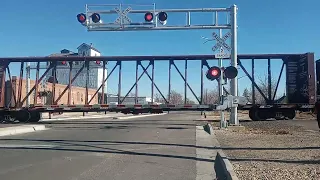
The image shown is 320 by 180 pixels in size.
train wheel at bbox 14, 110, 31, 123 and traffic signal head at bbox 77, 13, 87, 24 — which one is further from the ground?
traffic signal head at bbox 77, 13, 87, 24

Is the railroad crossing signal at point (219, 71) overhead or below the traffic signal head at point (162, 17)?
below

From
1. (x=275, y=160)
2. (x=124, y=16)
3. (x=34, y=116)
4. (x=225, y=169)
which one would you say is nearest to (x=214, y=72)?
(x=124, y=16)

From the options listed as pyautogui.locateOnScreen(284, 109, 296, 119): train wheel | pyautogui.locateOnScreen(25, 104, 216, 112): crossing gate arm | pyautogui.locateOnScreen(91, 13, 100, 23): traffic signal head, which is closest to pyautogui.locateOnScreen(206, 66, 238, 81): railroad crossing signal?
pyautogui.locateOnScreen(91, 13, 100, 23): traffic signal head

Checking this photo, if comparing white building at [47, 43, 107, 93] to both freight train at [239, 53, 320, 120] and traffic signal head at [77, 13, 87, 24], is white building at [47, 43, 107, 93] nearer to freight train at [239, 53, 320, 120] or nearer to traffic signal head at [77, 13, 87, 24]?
traffic signal head at [77, 13, 87, 24]

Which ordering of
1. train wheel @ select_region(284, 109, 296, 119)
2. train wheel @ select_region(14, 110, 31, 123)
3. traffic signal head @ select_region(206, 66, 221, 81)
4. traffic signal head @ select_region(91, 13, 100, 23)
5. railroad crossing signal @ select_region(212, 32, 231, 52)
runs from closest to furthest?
traffic signal head @ select_region(206, 66, 221, 81), traffic signal head @ select_region(91, 13, 100, 23), railroad crossing signal @ select_region(212, 32, 231, 52), train wheel @ select_region(284, 109, 296, 119), train wheel @ select_region(14, 110, 31, 123)

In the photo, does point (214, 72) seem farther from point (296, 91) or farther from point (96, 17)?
point (296, 91)

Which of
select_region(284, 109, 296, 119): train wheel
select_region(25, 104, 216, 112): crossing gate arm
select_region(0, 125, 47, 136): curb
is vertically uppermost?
select_region(25, 104, 216, 112): crossing gate arm

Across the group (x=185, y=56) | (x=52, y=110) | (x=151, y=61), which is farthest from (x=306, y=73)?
(x=52, y=110)

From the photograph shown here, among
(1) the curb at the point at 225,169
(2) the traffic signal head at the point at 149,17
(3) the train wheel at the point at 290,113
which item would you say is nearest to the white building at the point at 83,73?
(2) the traffic signal head at the point at 149,17

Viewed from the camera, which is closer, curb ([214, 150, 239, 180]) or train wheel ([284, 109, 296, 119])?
curb ([214, 150, 239, 180])

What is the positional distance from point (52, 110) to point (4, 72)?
5.32 metres

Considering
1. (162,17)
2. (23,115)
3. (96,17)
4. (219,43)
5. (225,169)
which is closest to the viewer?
(225,169)

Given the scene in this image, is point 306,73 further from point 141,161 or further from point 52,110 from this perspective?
point 141,161

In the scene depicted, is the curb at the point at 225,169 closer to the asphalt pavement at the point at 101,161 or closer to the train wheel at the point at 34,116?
the asphalt pavement at the point at 101,161
